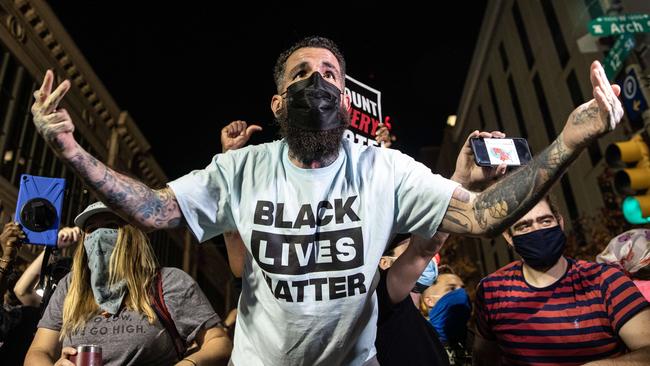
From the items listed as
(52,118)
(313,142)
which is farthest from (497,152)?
(52,118)

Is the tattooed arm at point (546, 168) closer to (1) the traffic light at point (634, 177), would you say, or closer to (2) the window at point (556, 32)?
(1) the traffic light at point (634, 177)

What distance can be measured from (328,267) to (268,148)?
69 cm

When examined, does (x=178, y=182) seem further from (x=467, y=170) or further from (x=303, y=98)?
(x=467, y=170)

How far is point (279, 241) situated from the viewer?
6.94ft

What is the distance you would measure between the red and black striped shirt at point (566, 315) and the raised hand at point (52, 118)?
9.18 feet

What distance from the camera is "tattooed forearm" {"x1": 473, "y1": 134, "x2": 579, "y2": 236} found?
183 cm

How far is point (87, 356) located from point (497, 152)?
6.42 feet

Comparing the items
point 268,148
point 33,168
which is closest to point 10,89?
point 33,168

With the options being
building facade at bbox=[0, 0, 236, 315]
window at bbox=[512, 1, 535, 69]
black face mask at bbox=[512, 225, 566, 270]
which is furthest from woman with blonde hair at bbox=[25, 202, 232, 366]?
window at bbox=[512, 1, 535, 69]

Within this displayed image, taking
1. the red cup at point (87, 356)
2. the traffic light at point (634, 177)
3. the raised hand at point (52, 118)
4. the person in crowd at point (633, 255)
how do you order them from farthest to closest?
the traffic light at point (634, 177) < the person in crowd at point (633, 255) < the red cup at point (87, 356) < the raised hand at point (52, 118)

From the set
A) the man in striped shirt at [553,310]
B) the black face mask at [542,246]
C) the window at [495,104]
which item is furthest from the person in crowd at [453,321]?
the window at [495,104]

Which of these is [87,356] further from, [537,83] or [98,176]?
[537,83]

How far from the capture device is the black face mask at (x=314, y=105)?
2.31 metres

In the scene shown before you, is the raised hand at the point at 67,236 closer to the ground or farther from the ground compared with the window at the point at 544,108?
closer to the ground
